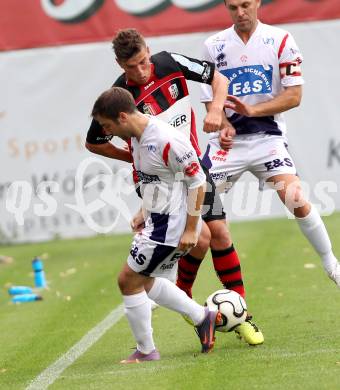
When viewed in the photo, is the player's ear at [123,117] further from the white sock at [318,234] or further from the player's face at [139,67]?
the white sock at [318,234]

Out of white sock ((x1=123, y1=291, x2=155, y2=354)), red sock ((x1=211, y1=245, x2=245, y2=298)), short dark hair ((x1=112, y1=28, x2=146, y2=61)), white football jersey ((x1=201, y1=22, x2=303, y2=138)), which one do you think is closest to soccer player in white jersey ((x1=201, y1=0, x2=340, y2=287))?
white football jersey ((x1=201, y1=22, x2=303, y2=138))

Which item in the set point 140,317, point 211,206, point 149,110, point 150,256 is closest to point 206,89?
point 149,110

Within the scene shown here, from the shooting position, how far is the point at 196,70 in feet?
26.4

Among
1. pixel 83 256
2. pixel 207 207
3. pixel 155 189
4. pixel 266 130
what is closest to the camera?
pixel 155 189

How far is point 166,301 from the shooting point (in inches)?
298

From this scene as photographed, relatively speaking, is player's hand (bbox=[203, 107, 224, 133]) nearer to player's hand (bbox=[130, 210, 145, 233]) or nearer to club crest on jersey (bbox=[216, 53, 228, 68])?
player's hand (bbox=[130, 210, 145, 233])

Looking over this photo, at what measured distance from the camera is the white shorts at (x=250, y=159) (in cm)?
863

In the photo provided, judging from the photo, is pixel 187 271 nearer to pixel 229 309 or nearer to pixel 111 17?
pixel 229 309

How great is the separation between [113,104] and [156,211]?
818mm

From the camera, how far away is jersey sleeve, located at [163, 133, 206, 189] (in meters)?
6.96

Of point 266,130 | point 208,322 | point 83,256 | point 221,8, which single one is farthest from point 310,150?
point 208,322

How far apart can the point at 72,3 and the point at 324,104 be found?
13.6 feet

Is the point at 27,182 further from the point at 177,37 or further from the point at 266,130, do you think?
the point at 266,130

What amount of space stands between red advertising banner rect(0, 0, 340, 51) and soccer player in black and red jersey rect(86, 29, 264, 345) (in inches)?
355
